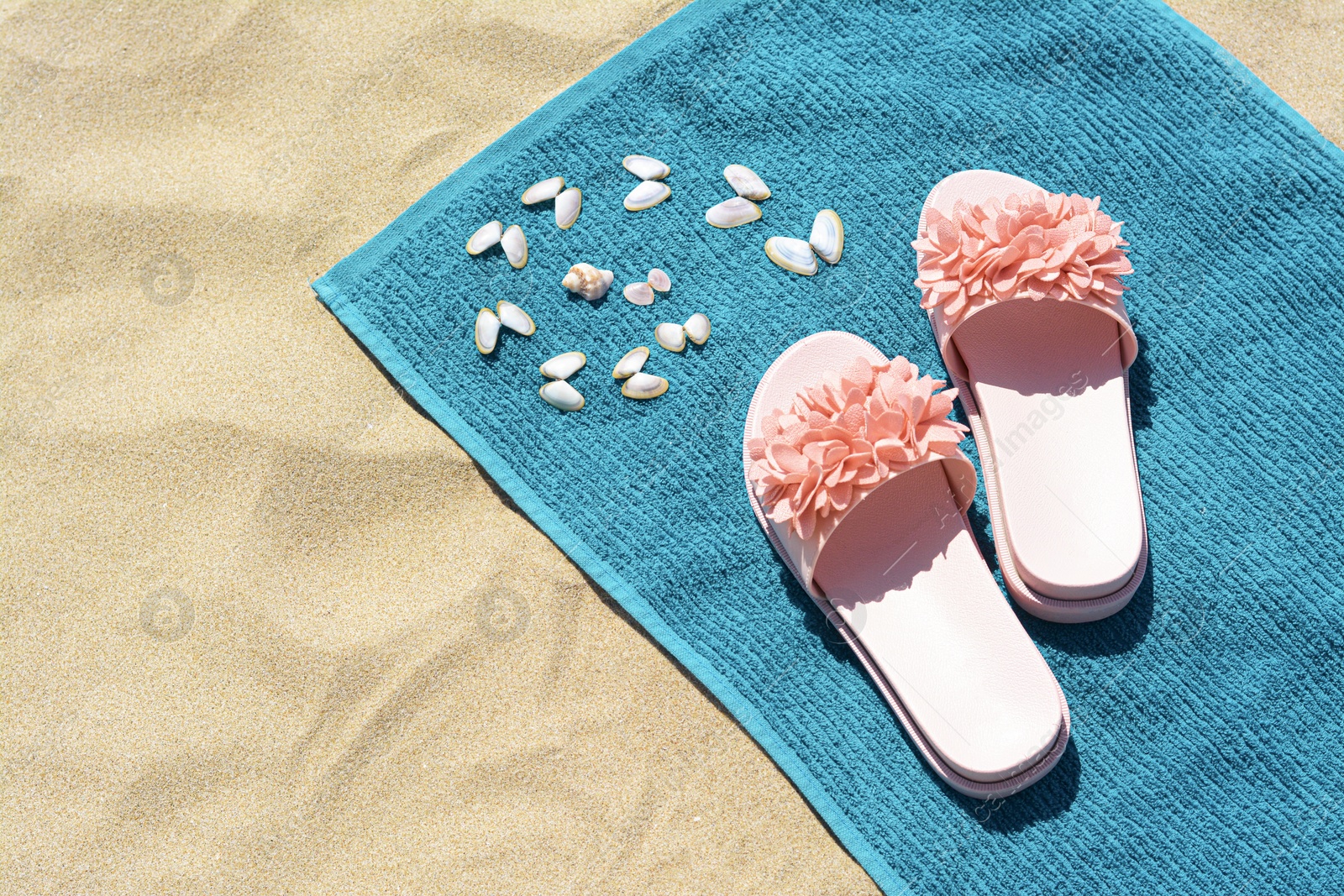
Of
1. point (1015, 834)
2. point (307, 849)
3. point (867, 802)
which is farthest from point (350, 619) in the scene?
point (1015, 834)

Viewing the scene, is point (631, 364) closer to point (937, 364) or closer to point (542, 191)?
point (542, 191)

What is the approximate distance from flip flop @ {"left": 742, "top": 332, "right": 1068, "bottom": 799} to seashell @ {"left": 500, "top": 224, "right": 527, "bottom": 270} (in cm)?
34

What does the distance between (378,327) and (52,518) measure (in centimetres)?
45

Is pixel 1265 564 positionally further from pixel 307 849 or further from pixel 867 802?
pixel 307 849

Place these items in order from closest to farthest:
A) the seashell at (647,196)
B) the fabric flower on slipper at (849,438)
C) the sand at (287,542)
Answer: the fabric flower on slipper at (849,438) < the sand at (287,542) < the seashell at (647,196)

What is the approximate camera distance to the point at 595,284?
1.17 m

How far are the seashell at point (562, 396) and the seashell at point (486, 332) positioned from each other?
85 mm

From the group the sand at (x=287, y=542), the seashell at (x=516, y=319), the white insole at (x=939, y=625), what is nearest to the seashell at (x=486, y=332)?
the seashell at (x=516, y=319)

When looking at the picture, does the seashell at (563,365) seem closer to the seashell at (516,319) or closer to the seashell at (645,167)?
the seashell at (516,319)

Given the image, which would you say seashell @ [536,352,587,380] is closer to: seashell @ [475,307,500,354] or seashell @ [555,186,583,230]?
seashell @ [475,307,500,354]

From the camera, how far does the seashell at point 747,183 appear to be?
1.19m

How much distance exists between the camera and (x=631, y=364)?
116cm

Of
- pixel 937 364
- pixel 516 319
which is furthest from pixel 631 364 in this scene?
pixel 937 364

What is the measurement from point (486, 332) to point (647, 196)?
0.26 m
